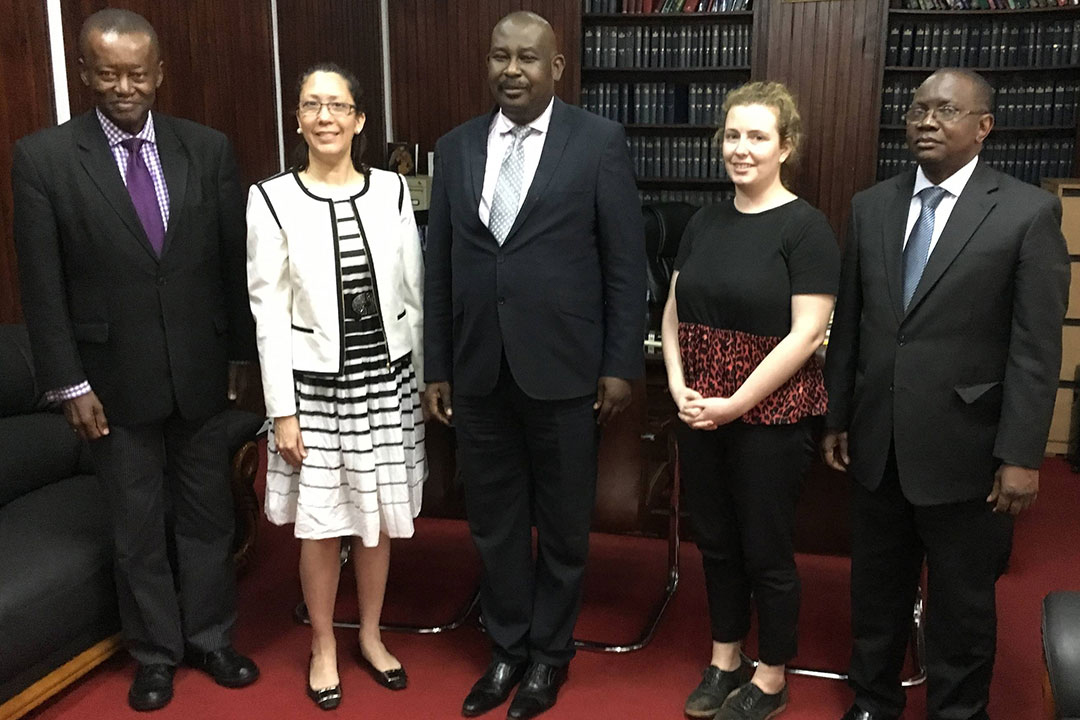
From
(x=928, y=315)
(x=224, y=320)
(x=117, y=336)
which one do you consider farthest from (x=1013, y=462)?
(x=117, y=336)

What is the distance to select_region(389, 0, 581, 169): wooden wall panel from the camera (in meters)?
5.54

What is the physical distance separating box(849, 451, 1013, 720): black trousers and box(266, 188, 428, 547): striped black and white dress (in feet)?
3.48

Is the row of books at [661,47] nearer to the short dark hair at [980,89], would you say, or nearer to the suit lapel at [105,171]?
the short dark hair at [980,89]

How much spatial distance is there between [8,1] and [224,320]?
1.50 m

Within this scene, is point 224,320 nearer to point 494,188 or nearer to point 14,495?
point 494,188

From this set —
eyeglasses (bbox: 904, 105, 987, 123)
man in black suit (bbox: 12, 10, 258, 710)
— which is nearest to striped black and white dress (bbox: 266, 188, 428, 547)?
man in black suit (bbox: 12, 10, 258, 710)

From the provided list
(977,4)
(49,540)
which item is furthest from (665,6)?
(49,540)

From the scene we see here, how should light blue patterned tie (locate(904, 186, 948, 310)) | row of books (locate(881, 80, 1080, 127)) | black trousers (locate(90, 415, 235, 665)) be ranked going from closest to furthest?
light blue patterned tie (locate(904, 186, 948, 310)), black trousers (locate(90, 415, 235, 665)), row of books (locate(881, 80, 1080, 127))

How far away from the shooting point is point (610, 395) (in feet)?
7.04

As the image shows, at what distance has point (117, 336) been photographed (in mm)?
2154

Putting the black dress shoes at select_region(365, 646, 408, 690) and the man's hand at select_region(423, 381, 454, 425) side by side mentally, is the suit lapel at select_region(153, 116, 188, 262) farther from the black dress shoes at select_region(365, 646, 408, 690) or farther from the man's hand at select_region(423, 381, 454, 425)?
the black dress shoes at select_region(365, 646, 408, 690)

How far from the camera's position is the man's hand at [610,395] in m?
2.14

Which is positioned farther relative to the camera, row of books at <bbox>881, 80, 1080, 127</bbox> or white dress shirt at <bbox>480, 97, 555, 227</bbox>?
row of books at <bbox>881, 80, 1080, 127</bbox>

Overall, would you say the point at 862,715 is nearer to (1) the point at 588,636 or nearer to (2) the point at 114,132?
(1) the point at 588,636
